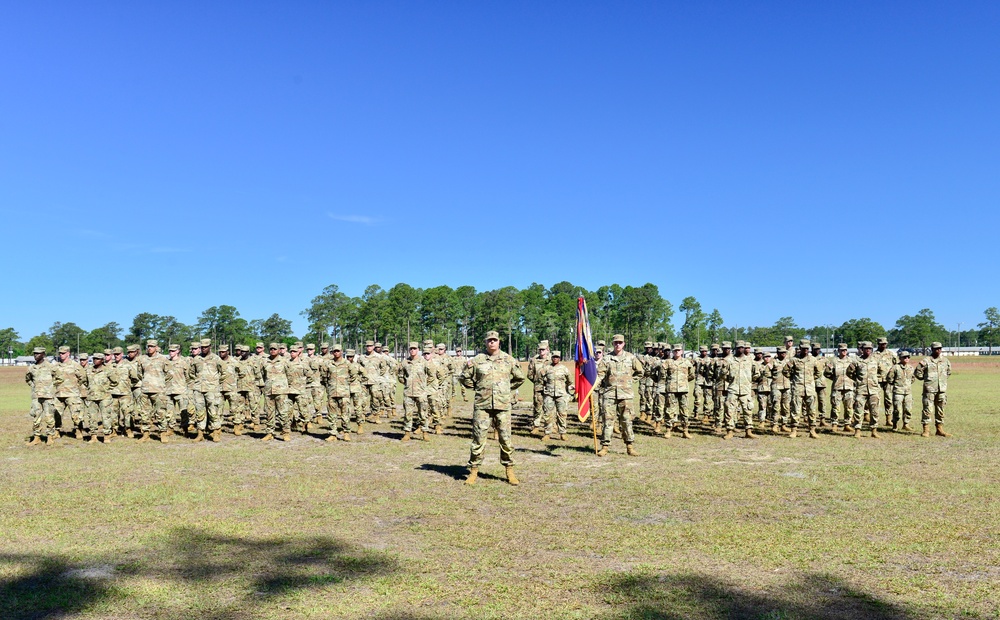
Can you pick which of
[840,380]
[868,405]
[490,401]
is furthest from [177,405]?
[868,405]

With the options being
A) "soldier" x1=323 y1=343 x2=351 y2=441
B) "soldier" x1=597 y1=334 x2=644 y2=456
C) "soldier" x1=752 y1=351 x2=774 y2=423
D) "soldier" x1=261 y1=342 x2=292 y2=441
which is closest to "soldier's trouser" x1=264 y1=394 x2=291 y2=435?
"soldier" x1=261 y1=342 x2=292 y2=441

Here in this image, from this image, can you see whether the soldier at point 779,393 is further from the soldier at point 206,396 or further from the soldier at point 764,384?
the soldier at point 206,396

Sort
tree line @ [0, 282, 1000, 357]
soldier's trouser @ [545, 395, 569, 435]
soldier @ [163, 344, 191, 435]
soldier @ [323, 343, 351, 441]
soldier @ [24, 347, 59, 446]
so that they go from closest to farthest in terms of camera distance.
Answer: soldier @ [24, 347, 59, 446]
soldier @ [163, 344, 191, 435]
soldier @ [323, 343, 351, 441]
soldier's trouser @ [545, 395, 569, 435]
tree line @ [0, 282, 1000, 357]

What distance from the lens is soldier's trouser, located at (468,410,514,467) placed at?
34.3ft

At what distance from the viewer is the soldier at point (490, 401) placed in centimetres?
1050

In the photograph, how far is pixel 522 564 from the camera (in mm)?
6434

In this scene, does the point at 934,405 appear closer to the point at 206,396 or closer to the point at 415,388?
the point at 415,388

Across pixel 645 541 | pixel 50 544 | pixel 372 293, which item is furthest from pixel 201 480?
pixel 372 293

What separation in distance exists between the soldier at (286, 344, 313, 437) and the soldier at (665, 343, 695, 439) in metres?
9.16

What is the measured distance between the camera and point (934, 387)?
630 inches

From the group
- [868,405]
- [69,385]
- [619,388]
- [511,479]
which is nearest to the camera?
[511,479]

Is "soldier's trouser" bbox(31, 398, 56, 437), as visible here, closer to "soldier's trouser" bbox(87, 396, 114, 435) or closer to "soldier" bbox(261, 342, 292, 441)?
"soldier's trouser" bbox(87, 396, 114, 435)

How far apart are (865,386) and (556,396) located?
7.87 m

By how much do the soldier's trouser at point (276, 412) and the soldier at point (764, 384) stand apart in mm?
12006
